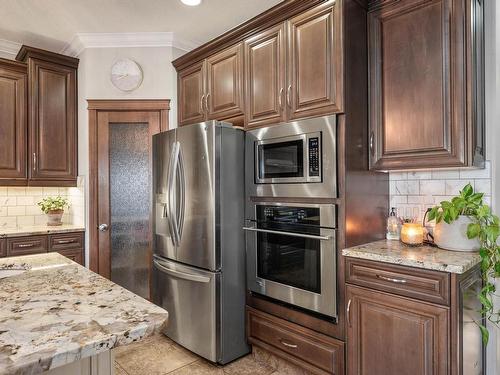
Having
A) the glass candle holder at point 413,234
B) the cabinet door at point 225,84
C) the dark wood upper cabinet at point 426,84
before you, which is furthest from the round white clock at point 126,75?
the glass candle holder at point 413,234

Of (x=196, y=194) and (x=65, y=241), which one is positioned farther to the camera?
(x=65, y=241)

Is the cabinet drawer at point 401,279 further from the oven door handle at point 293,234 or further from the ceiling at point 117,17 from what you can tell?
the ceiling at point 117,17

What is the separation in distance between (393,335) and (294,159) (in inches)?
44.7

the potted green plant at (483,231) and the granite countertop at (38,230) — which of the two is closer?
the potted green plant at (483,231)

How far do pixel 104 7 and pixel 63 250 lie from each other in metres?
2.16

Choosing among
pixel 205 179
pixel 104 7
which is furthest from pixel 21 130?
pixel 205 179

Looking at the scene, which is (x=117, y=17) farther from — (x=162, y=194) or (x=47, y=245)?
(x=47, y=245)

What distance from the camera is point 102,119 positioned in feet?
10.6

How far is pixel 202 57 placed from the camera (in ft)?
9.65

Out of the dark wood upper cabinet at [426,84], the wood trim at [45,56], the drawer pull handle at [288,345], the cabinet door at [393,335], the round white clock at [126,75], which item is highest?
the wood trim at [45,56]

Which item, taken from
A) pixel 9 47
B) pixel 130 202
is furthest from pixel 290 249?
pixel 9 47

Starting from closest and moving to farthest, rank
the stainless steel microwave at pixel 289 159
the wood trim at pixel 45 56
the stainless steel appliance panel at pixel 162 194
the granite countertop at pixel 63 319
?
the granite countertop at pixel 63 319 → the stainless steel microwave at pixel 289 159 → the stainless steel appliance panel at pixel 162 194 → the wood trim at pixel 45 56

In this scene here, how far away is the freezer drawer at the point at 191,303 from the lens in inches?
93.3

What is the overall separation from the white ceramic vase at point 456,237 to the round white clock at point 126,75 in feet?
9.20
